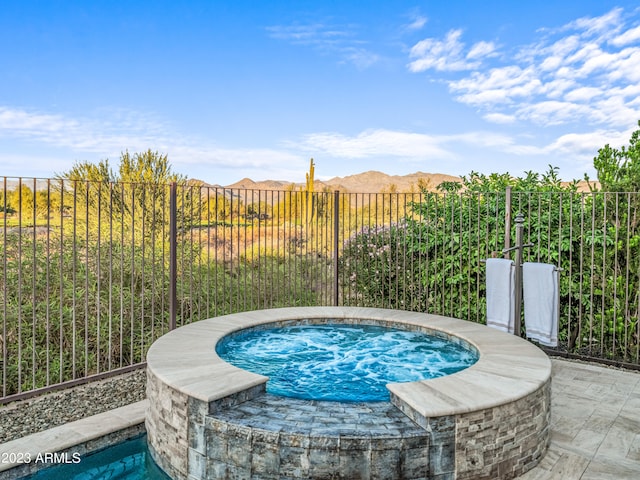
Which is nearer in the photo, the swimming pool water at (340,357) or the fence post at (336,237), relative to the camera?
the swimming pool water at (340,357)

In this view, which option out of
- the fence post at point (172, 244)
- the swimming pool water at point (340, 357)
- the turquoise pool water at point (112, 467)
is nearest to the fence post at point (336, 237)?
the swimming pool water at point (340, 357)

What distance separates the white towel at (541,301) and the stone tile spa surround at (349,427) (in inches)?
71.2

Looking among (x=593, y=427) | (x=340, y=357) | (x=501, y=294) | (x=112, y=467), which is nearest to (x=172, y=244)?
(x=340, y=357)

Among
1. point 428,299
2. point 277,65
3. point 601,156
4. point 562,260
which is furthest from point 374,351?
point 277,65

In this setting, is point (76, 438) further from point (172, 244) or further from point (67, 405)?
point (172, 244)

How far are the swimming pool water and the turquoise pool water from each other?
3.53ft

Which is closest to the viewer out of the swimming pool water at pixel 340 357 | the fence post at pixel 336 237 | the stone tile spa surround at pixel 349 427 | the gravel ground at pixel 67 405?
the stone tile spa surround at pixel 349 427

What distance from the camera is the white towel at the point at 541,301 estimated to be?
17.1 feet

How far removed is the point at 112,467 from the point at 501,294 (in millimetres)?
4511

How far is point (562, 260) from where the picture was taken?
20.2ft

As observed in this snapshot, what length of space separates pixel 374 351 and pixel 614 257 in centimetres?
338

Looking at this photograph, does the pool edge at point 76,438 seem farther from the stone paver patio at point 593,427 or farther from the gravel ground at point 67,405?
the stone paver patio at point 593,427

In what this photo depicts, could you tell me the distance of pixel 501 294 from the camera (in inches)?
217

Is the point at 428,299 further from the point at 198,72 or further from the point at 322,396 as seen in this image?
the point at 198,72
